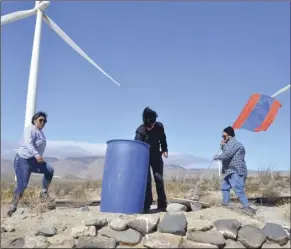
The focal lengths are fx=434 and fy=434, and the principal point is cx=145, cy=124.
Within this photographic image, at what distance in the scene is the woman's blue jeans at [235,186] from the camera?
714 cm

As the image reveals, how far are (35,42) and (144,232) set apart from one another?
7.90m

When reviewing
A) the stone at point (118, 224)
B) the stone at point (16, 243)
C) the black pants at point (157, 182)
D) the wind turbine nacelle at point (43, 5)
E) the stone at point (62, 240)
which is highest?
the wind turbine nacelle at point (43, 5)

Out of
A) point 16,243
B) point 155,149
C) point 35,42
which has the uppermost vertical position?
point 35,42

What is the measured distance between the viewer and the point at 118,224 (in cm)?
546

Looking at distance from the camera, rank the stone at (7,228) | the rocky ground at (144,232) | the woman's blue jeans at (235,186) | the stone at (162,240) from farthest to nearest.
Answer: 1. the woman's blue jeans at (235,186)
2. the stone at (7,228)
3. the rocky ground at (144,232)
4. the stone at (162,240)

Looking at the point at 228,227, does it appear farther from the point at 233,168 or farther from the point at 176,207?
the point at 233,168

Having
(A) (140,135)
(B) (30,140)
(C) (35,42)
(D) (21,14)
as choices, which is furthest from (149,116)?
(D) (21,14)

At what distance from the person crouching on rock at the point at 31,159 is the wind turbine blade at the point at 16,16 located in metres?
4.65

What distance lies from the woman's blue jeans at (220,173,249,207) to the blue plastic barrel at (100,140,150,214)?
5.28 feet

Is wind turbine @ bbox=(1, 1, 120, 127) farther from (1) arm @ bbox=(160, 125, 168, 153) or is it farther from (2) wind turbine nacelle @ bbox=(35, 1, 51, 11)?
(1) arm @ bbox=(160, 125, 168, 153)

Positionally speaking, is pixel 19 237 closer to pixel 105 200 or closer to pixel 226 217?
pixel 105 200

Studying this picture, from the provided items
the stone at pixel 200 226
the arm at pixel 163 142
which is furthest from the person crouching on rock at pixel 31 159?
the stone at pixel 200 226

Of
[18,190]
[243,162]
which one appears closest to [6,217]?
[18,190]

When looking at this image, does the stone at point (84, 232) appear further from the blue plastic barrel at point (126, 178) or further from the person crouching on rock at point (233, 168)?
the person crouching on rock at point (233, 168)
